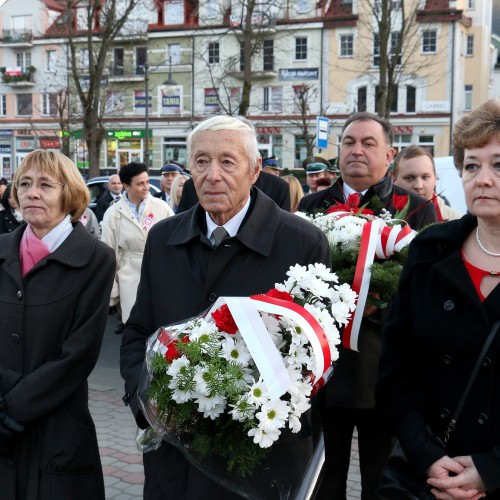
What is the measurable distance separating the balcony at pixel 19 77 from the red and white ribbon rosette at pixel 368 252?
59344 millimetres

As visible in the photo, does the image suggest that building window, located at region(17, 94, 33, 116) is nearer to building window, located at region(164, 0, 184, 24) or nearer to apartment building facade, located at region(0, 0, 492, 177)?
apartment building facade, located at region(0, 0, 492, 177)

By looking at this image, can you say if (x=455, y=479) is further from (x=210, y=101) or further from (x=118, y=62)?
(x=118, y=62)

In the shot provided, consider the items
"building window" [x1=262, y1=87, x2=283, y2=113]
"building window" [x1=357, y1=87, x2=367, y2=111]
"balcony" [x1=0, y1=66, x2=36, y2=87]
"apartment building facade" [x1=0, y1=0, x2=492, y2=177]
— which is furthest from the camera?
"balcony" [x1=0, y1=66, x2=36, y2=87]

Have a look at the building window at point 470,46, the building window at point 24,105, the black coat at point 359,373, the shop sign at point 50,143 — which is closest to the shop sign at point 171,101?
the shop sign at point 50,143

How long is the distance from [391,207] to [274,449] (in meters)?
2.11

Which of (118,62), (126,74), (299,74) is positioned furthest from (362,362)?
(118,62)

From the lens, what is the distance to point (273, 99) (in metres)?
52.8

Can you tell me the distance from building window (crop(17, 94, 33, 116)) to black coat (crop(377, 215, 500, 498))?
60.4 metres

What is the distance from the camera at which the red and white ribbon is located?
7.59 feet

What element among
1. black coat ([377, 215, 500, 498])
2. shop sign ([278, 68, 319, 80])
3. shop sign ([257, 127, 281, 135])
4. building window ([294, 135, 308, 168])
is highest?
shop sign ([278, 68, 319, 80])

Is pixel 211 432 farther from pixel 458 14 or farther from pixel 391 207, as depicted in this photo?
pixel 458 14

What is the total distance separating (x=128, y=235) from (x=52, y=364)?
585cm

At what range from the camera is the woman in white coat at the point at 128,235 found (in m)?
9.16

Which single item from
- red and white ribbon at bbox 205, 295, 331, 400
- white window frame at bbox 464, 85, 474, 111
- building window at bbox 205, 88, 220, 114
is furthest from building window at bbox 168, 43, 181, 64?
red and white ribbon at bbox 205, 295, 331, 400
